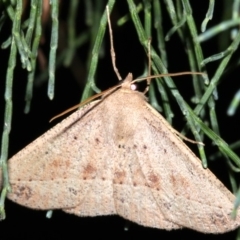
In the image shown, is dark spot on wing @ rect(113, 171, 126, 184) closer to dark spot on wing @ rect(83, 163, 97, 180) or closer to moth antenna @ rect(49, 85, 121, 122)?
dark spot on wing @ rect(83, 163, 97, 180)

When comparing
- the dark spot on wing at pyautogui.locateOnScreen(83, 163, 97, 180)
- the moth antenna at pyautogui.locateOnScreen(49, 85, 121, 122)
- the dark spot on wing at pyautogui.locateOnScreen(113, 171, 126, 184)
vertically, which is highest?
the moth antenna at pyautogui.locateOnScreen(49, 85, 121, 122)

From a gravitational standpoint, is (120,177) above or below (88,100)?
below

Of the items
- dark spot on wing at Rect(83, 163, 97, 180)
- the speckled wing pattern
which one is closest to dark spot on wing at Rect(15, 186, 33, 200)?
the speckled wing pattern

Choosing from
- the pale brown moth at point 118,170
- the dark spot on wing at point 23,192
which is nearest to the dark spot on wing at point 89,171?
the pale brown moth at point 118,170

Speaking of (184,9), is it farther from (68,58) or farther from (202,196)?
(68,58)

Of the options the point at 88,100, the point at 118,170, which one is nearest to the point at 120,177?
the point at 118,170

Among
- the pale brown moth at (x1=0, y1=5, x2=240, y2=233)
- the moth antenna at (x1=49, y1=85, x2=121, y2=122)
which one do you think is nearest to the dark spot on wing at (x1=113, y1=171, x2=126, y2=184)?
the pale brown moth at (x1=0, y1=5, x2=240, y2=233)

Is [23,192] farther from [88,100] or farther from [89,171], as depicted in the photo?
[88,100]

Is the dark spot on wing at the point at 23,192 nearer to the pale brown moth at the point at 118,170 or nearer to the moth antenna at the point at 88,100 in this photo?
the pale brown moth at the point at 118,170

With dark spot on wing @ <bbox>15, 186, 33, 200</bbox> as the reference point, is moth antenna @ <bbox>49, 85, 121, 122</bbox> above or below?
above
